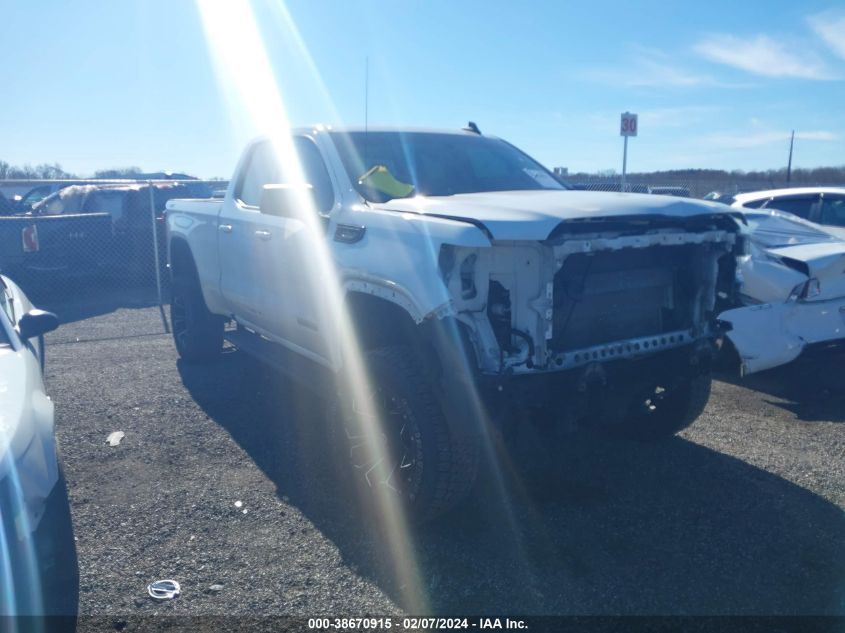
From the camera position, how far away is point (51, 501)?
3.21 m

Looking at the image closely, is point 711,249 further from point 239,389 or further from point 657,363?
point 239,389

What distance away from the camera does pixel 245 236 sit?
586 centimetres

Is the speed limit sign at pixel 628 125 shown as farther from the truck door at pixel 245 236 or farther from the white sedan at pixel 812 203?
the truck door at pixel 245 236

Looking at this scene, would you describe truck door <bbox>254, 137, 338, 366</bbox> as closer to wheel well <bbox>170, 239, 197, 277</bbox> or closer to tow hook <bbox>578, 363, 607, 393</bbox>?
tow hook <bbox>578, 363, 607, 393</bbox>

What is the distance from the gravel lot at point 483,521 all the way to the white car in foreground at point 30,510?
36 cm

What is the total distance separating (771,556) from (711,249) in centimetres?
163

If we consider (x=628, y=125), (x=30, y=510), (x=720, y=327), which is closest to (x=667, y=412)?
(x=720, y=327)

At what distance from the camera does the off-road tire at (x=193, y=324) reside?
24.3ft

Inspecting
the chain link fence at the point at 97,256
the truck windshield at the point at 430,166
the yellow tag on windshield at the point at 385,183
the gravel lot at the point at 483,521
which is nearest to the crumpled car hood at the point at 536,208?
the yellow tag on windshield at the point at 385,183

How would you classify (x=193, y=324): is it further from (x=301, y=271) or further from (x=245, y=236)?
(x=301, y=271)

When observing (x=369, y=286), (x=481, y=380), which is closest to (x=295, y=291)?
(x=369, y=286)

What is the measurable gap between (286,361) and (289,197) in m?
1.35

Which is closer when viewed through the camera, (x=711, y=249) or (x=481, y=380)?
(x=481, y=380)

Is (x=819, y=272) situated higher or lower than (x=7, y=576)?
higher
